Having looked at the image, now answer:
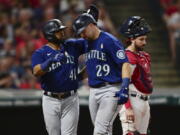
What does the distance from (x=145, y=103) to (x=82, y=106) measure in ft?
6.61

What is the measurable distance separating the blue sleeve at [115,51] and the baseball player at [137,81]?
57cm

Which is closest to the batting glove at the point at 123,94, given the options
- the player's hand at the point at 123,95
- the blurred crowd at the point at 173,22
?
the player's hand at the point at 123,95

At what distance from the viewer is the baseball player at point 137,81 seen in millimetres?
7211

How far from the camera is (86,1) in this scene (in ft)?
41.4

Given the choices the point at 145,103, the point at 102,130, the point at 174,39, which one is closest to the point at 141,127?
the point at 145,103

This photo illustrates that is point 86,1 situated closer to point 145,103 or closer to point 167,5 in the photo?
point 167,5

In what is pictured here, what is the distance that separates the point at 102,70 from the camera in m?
6.68

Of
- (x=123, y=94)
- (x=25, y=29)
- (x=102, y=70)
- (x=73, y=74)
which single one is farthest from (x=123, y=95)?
(x=25, y=29)

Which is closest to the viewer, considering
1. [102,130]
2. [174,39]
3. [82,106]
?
[102,130]

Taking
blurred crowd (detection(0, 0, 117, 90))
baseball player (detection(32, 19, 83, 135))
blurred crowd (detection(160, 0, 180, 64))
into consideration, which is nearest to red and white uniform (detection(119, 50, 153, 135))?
baseball player (detection(32, 19, 83, 135))

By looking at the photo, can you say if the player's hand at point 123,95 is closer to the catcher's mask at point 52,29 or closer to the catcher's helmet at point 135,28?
the catcher's helmet at point 135,28

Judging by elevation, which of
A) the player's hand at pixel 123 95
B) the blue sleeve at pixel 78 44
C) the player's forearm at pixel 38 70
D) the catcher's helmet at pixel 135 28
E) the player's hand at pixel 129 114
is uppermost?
the catcher's helmet at pixel 135 28

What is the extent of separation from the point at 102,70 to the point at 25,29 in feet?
17.5

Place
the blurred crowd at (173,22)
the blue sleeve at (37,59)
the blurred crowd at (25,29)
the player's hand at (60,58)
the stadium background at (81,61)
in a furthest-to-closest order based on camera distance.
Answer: the blurred crowd at (173,22), the blurred crowd at (25,29), the stadium background at (81,61), the blue sleeve at (37,59), the player's hand at (60,58)
